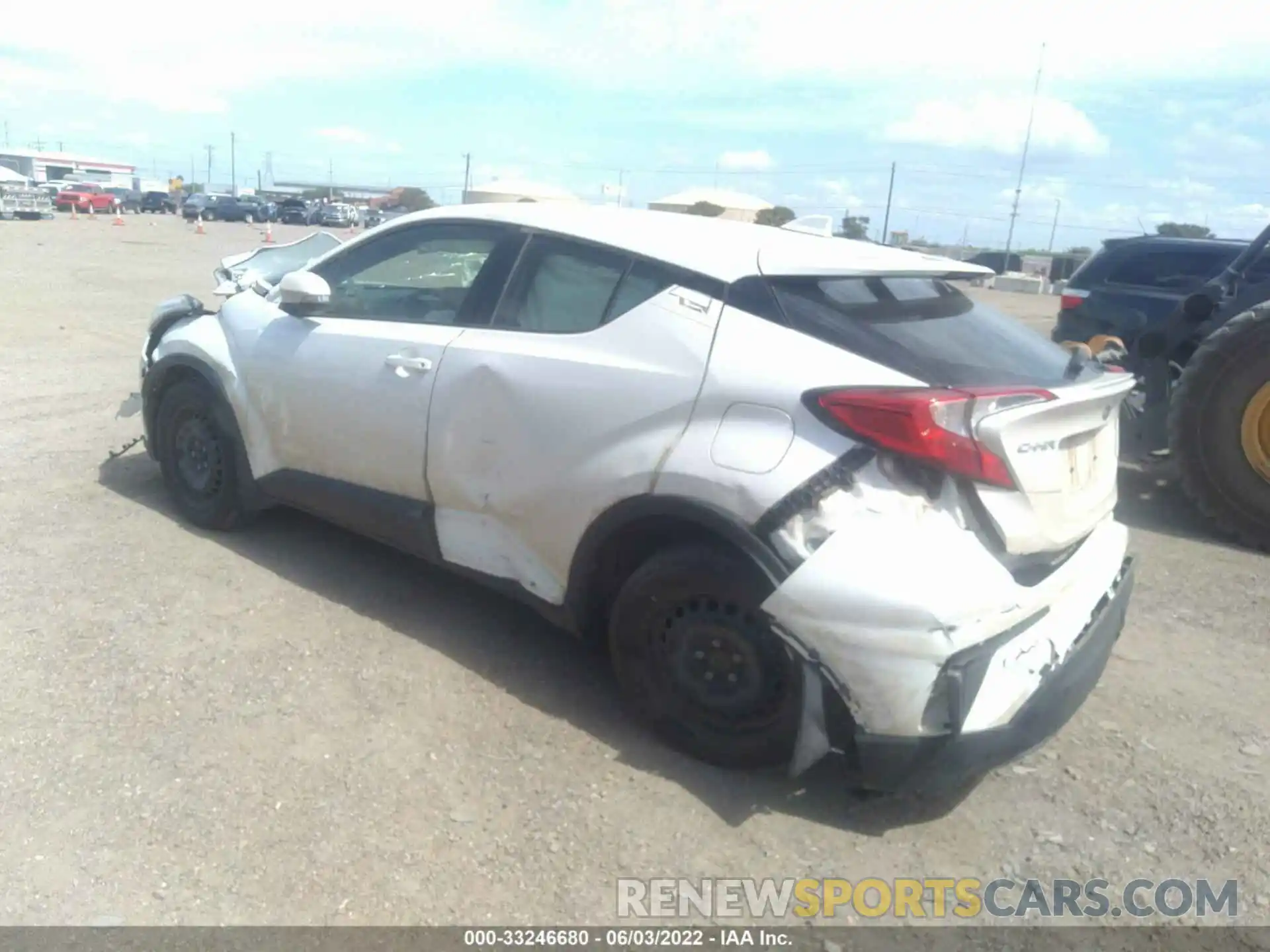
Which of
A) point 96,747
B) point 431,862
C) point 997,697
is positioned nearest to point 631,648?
point 431,862

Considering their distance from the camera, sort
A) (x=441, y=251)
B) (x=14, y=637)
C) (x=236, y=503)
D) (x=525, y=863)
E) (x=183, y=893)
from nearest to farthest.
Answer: (x=183, y=893) < (x=525, y=863) < (x=14, y=637) < (x=441, y=251) < (x=236, y=503)

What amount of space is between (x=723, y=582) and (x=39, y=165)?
114080mm

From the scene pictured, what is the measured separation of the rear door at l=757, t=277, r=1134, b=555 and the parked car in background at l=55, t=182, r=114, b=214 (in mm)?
55324

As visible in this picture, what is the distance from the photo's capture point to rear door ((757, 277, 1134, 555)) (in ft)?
9.88

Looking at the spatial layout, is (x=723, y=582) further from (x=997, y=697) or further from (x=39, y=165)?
(x=39, y=165)

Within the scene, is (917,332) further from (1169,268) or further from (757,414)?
(1169,268)

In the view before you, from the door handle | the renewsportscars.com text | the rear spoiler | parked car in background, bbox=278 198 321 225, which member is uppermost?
the rear spoiler

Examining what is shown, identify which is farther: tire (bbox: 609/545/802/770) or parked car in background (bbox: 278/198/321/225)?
parked car in background (bbox: 278/198/321/225)

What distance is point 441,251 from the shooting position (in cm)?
439

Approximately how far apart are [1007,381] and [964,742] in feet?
3.45

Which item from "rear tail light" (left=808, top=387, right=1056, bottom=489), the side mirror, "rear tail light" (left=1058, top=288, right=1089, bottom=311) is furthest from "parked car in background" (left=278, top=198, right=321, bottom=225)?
"rear tail light" (left=808, top=387, right=1056, bottom=489)

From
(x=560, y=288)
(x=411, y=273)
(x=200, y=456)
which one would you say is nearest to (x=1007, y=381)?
(x=560, y=288)

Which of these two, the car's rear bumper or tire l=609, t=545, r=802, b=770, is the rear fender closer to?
tire l=609, t=545, r=802, b=770

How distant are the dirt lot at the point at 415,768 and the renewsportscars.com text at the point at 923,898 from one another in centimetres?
5
